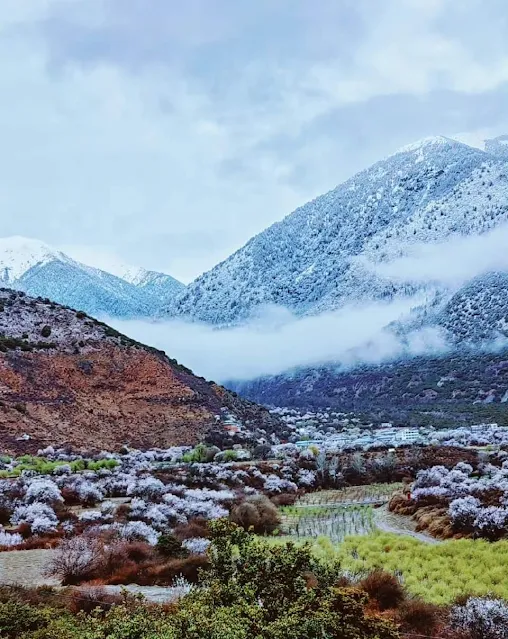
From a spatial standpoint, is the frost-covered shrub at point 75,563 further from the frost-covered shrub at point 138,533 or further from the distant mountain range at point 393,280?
the distant mountain range at point 393,280

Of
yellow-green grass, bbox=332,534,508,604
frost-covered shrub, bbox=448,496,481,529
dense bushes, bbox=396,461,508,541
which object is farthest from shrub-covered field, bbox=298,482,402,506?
yellow-green grass, bbox=332,534,508,604

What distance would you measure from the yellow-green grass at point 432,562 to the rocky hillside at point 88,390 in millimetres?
24871

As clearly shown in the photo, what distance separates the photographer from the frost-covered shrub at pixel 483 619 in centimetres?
787

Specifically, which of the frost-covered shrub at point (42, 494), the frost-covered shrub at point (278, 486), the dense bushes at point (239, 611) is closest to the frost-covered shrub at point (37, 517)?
the frost-covered shrub at point (42, 494)

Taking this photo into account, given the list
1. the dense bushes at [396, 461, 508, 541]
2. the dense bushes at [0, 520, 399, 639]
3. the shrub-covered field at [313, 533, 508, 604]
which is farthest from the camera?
the dense bushes at [396, 461, 508, 541]

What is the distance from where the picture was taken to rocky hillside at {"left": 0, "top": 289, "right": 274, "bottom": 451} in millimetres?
38375

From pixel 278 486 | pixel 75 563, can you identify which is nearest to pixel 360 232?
pixel 278 486

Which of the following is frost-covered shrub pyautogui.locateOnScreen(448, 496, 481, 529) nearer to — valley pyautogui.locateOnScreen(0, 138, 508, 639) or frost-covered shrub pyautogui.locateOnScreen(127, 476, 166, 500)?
valley pyautogui.locateOnScreen(0, 138, 508, 639)

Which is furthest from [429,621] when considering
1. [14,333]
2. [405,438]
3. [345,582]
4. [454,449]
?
[14,333]

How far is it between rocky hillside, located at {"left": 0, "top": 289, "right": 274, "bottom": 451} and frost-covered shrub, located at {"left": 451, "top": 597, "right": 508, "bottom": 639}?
29961mm

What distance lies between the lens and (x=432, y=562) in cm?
1256

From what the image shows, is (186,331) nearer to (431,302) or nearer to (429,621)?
(431,302)

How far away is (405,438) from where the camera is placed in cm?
4644

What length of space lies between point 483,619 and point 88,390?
37.8 metres
